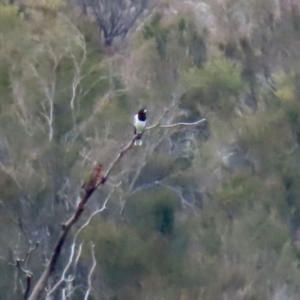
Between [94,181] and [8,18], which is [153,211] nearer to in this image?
[8,18]

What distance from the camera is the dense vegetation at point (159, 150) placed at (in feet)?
43.1

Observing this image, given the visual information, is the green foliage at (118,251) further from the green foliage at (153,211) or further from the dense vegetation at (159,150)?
the green foliage at (153,211)

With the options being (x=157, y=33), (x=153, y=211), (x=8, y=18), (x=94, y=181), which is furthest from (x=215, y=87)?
(x=94, y=181)

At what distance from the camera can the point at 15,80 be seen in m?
14.7

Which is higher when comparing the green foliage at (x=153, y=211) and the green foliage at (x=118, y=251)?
the green foliage at (x=118, y=251)

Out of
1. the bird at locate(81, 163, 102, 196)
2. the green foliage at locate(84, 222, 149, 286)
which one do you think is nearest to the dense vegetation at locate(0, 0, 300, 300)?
the green foliage at locate(84, 222, 149, 286)

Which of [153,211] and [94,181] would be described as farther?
[153,211]

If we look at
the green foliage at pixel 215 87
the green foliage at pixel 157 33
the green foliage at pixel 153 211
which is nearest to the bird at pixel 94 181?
the green foliage at pixel 153 211

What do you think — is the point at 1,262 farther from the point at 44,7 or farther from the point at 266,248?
the point at 44,7

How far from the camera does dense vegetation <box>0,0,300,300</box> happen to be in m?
13.1

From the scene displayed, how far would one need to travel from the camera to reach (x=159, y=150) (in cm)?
1560

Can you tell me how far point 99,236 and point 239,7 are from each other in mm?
7487

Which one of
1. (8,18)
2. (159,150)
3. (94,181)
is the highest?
(94,181)

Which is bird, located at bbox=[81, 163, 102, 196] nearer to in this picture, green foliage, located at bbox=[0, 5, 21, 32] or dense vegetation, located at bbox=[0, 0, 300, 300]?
dense vegetation, located at bbox=[0, 0, 300, 300]
